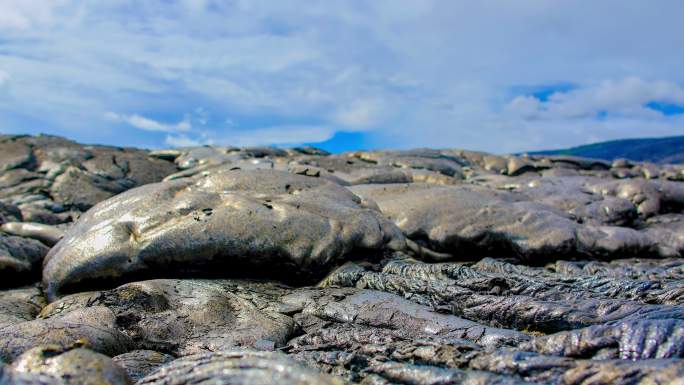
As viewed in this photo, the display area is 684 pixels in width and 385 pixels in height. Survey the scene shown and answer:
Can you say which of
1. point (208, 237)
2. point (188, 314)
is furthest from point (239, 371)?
point (208, 237)

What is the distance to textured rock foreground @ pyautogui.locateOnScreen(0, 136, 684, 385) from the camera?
493 centimetres

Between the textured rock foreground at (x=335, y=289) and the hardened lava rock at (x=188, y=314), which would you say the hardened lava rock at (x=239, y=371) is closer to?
the textured rock foreground at (x=335, y=289)

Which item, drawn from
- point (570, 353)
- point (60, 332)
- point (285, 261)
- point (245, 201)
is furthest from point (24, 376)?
point (245, 201)

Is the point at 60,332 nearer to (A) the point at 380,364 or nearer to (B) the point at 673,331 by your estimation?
(A) the point at 380,364

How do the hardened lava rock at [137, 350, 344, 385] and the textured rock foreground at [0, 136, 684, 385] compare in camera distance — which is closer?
the hardened lava rock at [137, 350, 344, 385]

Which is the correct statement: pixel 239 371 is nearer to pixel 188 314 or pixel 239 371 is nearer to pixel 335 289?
pixel 188 314

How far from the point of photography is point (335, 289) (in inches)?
374

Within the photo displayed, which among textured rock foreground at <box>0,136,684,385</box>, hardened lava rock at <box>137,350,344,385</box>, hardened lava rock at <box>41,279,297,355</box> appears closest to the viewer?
hardened lava rock at <box>137,350,344,385</box>

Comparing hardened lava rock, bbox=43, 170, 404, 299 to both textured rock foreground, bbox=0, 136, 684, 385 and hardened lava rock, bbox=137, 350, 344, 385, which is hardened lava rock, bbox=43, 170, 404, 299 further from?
hardened lava rock, bbox=137, 350, 344, 385

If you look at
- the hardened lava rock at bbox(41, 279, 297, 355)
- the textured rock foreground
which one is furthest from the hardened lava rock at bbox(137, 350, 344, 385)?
the hardened lava rock at bbox(41, 279, 297, 355)

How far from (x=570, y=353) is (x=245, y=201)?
712 cm

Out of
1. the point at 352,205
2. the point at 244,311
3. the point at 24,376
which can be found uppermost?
the point at 352,205

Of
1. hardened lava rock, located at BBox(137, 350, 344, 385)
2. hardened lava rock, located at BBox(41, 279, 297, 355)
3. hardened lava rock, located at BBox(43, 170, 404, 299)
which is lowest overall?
hardened lava rock, located at BBox(41, 279, 297, 355)

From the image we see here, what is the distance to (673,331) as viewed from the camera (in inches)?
214
